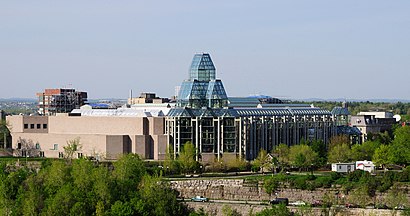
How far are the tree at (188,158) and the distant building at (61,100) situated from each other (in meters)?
44.3

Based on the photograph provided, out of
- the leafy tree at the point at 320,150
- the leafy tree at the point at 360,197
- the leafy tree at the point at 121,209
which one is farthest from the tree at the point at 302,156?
the leafy tree at the point at 121,209

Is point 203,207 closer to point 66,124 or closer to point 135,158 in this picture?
point 135,158

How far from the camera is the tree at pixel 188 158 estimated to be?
84.8 m

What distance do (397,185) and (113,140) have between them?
36643 mm

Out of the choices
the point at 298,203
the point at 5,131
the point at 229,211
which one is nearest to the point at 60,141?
the point at 5,131

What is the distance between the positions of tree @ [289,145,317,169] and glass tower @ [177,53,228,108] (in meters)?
12.7

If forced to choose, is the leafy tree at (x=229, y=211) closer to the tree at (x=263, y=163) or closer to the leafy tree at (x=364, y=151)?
the tree at (x=263, y=163)

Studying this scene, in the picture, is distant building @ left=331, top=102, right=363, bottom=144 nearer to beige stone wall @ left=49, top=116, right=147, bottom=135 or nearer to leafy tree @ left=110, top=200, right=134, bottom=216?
beige stone wall @ left=49, top=116, right=147, bottom=135

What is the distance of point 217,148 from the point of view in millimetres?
95875

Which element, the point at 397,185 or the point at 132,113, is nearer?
the point at 397,185

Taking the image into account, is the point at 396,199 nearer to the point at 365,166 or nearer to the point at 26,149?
the point at 365,166

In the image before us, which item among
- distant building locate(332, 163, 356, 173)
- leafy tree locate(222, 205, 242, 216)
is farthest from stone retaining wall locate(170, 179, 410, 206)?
distant building locate(332, 163, 356, 173)

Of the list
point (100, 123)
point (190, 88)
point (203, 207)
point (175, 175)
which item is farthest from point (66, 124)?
point (203, 207)

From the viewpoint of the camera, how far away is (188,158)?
86875 mm
